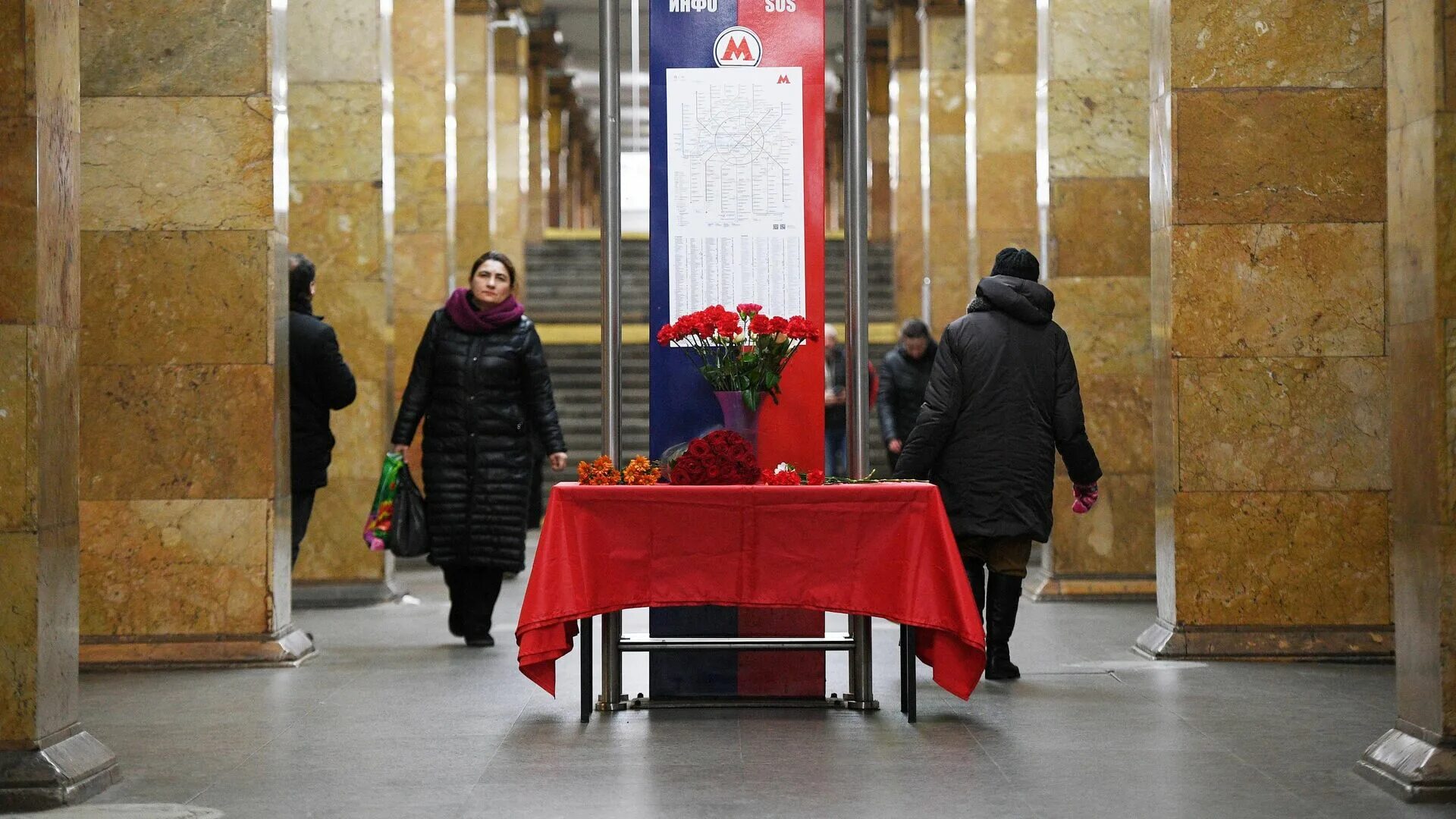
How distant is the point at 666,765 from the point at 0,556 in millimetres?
2077

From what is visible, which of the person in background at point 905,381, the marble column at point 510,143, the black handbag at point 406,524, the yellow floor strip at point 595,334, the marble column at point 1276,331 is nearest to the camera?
the marble column at point 1276,331

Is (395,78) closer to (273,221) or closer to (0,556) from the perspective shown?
(273,221)

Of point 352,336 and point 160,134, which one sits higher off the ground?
point 160,134

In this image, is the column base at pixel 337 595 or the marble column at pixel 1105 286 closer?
the marble column at pixel 1105 286

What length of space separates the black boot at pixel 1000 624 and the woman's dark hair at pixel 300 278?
384cm

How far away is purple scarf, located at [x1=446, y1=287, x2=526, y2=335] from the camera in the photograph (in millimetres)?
8594

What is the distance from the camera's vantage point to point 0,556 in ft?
17.2

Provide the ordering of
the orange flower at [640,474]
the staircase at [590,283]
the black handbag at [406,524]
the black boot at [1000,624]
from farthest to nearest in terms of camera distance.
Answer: the staircase at [590,283]
the black handbag at [406,524]
the black boot at [1000,624]
the orange flower at [640,474]

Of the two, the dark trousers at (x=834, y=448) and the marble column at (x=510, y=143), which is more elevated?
the marble column at (x=510, y=143)

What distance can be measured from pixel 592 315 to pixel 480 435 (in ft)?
57.8

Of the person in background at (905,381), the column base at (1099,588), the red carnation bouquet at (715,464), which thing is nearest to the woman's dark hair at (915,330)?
the person in background at (905,381)

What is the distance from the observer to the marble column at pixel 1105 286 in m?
10.7

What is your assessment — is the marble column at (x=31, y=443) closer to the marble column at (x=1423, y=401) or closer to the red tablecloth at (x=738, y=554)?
the red tablecloth at (x=738, y=554)

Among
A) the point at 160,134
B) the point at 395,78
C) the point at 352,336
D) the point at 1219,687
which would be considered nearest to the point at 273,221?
the point at 160,134
